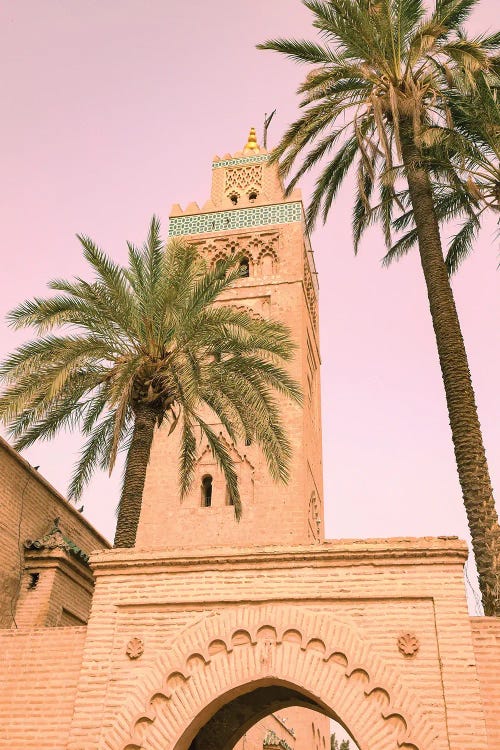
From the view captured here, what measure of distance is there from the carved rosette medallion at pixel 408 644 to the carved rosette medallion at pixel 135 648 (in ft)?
7.80

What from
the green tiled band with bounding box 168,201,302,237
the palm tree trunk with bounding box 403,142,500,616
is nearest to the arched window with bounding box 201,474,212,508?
the green tiled band with bounding box 168,201,302,237

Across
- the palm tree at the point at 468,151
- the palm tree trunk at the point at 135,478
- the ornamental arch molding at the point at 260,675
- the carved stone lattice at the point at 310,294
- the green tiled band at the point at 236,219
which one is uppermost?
the green tiled band at the point at 236,219

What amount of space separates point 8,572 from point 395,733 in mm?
6413

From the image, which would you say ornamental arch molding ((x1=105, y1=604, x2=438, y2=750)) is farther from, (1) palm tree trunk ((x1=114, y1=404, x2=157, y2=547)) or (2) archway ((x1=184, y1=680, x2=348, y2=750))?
(1) palm tree trunk ((x1=114, y1=404, x2=157, y2=547))

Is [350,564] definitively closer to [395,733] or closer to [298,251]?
[395,733]

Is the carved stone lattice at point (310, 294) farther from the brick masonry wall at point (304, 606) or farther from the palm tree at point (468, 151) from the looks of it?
the brick masonry wall at point (304, 606)

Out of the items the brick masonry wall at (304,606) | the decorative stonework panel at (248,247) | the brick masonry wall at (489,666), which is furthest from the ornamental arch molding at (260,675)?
the decorative stonework panel at (248,247)

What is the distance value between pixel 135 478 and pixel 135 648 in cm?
309

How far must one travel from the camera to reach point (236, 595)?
6.79 meters

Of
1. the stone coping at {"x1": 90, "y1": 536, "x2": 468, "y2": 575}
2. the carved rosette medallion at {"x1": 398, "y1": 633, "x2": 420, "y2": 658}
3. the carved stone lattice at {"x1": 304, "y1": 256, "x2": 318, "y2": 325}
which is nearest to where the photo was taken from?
the carved rosette medallion at {"x1": 398, "y1": 633, "x2": 420, "y2": 658}

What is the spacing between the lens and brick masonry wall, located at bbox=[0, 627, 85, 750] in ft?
22.2

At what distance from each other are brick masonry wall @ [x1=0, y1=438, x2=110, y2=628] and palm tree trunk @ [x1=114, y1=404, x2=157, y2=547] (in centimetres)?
200

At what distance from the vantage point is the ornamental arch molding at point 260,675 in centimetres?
609

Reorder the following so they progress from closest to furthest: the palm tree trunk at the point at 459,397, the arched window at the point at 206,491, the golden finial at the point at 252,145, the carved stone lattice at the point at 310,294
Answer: the palm tree trunk at the point at 459,397, the arched window at the point at 206,491, the carved stone lattice at the point at 310,294, the golden finial at the point at 252,145
